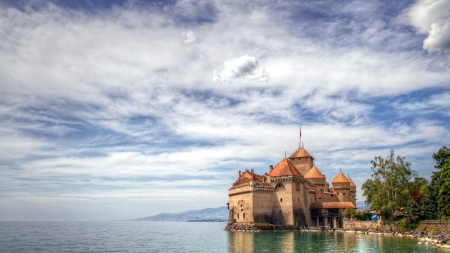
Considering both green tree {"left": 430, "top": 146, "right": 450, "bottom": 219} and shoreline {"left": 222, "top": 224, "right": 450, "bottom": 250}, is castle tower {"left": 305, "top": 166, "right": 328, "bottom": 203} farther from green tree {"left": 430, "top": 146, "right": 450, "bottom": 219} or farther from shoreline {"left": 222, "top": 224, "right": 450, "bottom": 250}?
green tree {"left": 430, "top": 146, "right": 450, "bottom": 219}

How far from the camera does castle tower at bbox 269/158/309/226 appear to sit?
63.6 m

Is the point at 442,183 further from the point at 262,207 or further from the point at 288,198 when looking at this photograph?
the point at 262,207

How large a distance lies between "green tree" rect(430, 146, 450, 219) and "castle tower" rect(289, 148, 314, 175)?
103ft

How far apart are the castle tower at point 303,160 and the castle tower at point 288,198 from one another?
13790 mm

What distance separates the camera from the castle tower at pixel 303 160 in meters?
79.2

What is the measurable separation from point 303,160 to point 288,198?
59.7 feet

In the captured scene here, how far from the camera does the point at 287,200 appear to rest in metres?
63.8

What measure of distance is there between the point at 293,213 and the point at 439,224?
79.6 feet

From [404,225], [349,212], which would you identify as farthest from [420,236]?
[349,212]

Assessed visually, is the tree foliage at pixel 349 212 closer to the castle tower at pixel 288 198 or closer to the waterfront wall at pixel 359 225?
the waterfront wall at pixel 359 225

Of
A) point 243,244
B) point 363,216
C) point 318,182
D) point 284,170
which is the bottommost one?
point 243,244

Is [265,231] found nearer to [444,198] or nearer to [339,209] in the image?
[339,209]

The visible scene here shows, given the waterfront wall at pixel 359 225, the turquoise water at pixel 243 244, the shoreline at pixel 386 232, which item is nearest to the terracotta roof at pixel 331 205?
the waterfront wall at pixel 359 225

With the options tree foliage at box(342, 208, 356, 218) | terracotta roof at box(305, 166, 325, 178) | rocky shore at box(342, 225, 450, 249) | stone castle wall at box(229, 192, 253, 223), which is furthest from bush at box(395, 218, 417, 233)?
Result: terracotta roof at box(305, 166, 325, 178)
